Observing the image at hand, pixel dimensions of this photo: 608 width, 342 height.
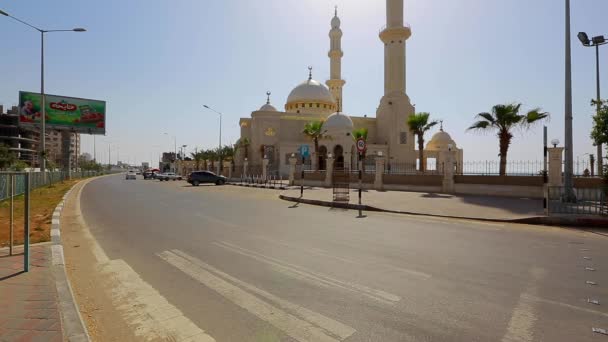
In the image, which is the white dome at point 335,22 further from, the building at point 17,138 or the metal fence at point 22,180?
the building at point 17,138

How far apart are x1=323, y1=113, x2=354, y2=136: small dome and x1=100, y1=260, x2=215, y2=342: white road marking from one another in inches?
1555

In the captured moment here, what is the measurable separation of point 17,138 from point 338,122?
277 ft

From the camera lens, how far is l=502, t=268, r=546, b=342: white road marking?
307 cm

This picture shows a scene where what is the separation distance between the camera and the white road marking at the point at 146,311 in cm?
323

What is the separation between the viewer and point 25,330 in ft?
10.2

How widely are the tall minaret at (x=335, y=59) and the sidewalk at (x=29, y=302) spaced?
57.1 meters

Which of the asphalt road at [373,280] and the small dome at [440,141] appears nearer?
the asphalt road at [373,280]

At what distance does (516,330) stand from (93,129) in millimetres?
58821

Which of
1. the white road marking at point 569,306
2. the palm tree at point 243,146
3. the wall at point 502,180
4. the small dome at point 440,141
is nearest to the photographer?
the white road marking at point 569,306

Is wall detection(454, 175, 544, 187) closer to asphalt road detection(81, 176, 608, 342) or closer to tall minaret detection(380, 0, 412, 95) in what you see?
asphalt road detection(81, 176, 608, 342)

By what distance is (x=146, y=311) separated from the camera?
3.76 m

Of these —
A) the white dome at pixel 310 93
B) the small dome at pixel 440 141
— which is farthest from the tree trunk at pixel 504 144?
the white dome at pixel 310 93

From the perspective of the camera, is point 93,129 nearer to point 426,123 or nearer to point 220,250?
point 426,123

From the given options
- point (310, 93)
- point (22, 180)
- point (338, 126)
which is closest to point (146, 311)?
point (22, 180)
